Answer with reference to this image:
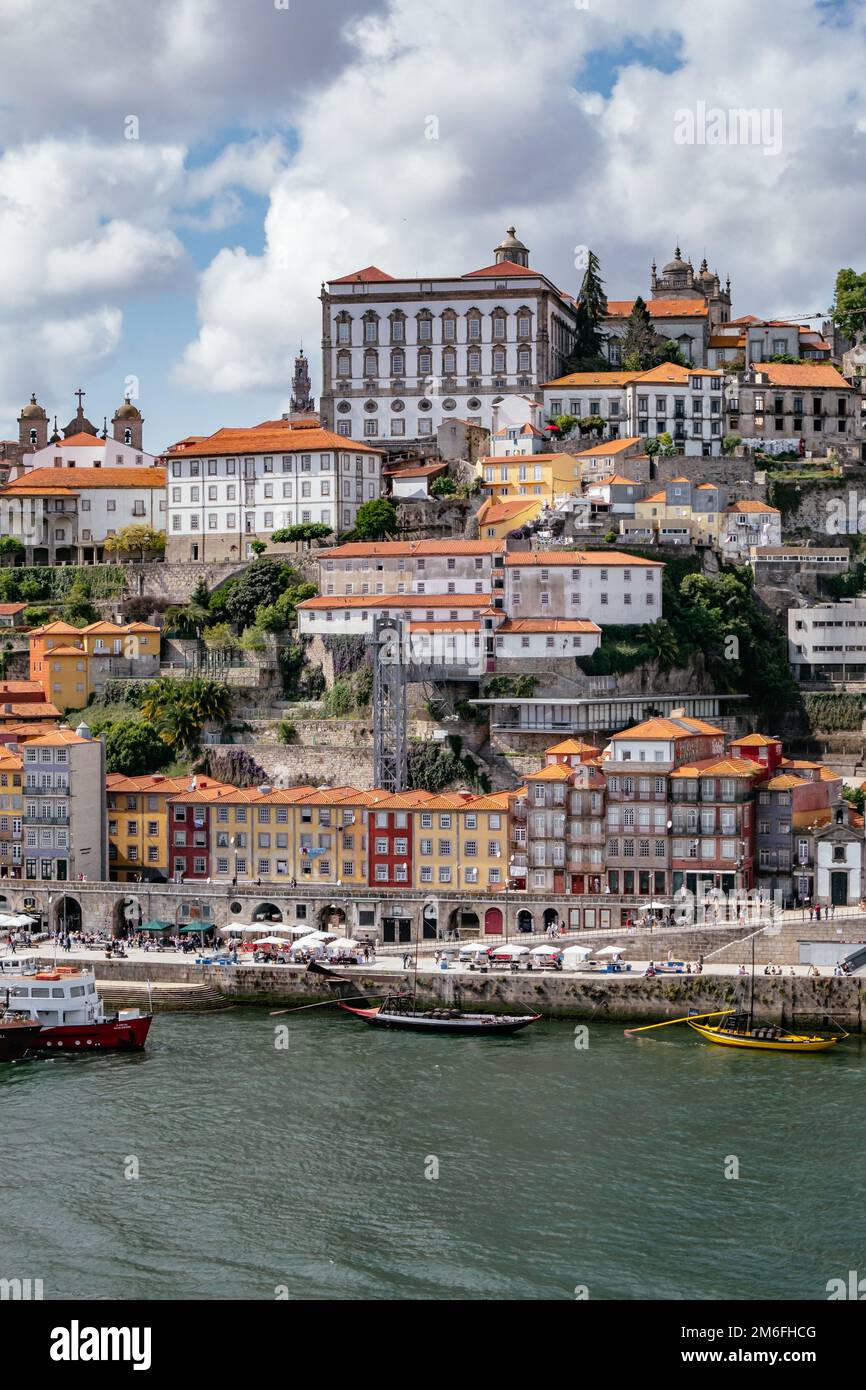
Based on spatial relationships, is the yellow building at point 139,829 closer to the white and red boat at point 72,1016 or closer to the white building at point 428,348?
the white and red boat at point 72,1016

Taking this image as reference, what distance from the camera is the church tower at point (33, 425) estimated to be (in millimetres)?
115562

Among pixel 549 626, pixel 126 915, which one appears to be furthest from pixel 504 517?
pixel 126 915

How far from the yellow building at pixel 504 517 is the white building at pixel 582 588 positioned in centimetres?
616

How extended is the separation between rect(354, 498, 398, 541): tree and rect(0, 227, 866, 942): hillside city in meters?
0.15

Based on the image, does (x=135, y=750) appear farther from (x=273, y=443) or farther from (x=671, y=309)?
(x=671, y=309)

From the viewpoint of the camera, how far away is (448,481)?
8319 cm

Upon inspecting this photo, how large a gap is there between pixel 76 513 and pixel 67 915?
3007 centimetres

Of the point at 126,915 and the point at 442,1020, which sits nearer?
the point at 442,1020

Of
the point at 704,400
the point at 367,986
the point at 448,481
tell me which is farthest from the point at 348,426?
the point at 367,986

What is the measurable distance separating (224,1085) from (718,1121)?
11285mm

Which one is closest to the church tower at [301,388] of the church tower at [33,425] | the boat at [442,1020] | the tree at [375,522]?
the church tower at [33,425]

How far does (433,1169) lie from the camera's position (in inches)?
1526

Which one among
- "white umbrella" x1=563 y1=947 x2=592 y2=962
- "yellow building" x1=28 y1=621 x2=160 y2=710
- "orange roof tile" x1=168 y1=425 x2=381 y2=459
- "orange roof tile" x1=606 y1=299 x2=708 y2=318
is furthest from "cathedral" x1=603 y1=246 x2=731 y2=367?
"white umbrella" x1=563 y1=947 x2=592 y2=962
